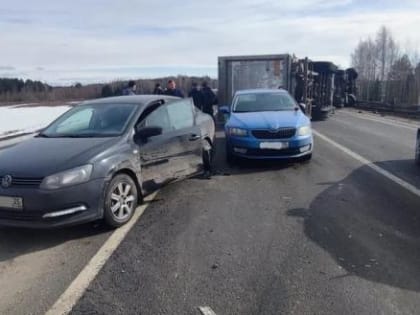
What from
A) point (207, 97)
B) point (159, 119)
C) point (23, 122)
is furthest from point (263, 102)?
point (23, 122)

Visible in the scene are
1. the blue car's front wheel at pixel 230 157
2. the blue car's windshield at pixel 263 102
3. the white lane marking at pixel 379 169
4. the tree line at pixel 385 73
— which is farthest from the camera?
the tree line at pixel 385 73

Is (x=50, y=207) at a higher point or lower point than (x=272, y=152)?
higher

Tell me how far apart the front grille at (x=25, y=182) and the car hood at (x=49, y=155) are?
4cm

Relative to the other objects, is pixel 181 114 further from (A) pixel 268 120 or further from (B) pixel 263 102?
(B) pixel 263 102

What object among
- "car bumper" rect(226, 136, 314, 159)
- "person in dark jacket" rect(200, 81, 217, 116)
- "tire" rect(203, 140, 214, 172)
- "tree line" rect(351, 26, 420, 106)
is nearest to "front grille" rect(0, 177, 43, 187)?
"tire" rect(203, 140, 214, 172)

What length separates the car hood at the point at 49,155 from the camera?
15.4 ft

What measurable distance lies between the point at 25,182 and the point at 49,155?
1.63 feet

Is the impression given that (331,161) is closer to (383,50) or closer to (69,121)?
(69,121)

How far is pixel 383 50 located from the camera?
2879 inches

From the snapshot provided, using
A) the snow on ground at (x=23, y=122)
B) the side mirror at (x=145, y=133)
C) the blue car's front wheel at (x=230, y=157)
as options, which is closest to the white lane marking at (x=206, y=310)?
the side mirror at (x=145, y=133)

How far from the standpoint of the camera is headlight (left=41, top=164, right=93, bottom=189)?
4.59 metres

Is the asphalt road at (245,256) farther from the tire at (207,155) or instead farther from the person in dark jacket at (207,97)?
the person in dark jacket at (207,97)

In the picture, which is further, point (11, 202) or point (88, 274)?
point (11, 202)

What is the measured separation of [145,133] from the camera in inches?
231
